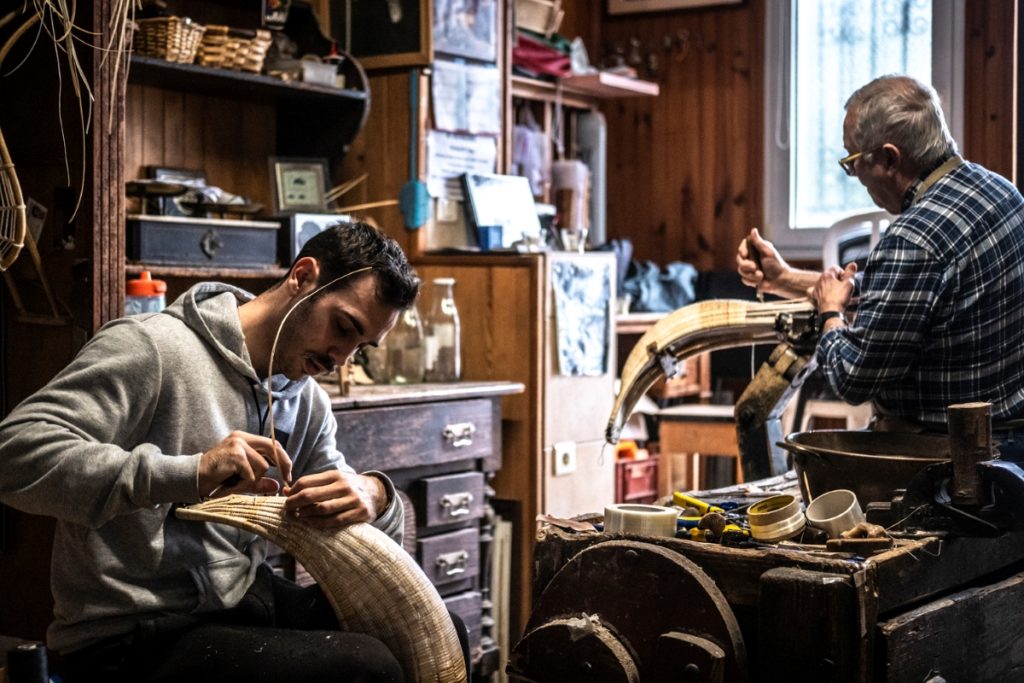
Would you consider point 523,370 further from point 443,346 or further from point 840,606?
point 840,606

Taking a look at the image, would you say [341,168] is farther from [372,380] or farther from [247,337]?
[247,337]

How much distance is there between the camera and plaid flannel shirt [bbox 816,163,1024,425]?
7.61ft

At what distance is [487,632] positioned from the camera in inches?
142

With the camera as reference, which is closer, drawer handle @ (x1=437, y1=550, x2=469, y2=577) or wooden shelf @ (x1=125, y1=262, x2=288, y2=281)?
wooden shelf @ (x1=125, y1=262, x2=288, y2=281)

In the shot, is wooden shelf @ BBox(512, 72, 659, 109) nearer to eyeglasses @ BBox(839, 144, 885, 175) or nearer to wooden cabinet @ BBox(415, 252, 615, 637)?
wooden cabinet @ BBox(415, 252, 615, 637)

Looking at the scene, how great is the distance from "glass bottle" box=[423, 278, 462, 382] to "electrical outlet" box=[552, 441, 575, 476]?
0.38 m

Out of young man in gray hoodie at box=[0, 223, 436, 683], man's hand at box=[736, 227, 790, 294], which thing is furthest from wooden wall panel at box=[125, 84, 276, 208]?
man's hand at box=[736, 227, 790, 294]

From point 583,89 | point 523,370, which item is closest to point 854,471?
point 523,370

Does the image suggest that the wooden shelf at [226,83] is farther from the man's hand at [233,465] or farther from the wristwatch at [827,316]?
the wristwatch at [827,316]

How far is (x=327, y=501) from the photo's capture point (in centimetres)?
203

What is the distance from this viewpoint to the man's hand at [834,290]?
2.60m

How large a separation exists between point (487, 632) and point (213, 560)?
5.25 feet

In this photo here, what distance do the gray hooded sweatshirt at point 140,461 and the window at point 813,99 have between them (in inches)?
144

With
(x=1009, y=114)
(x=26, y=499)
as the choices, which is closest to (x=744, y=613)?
(x=26, y=499)
